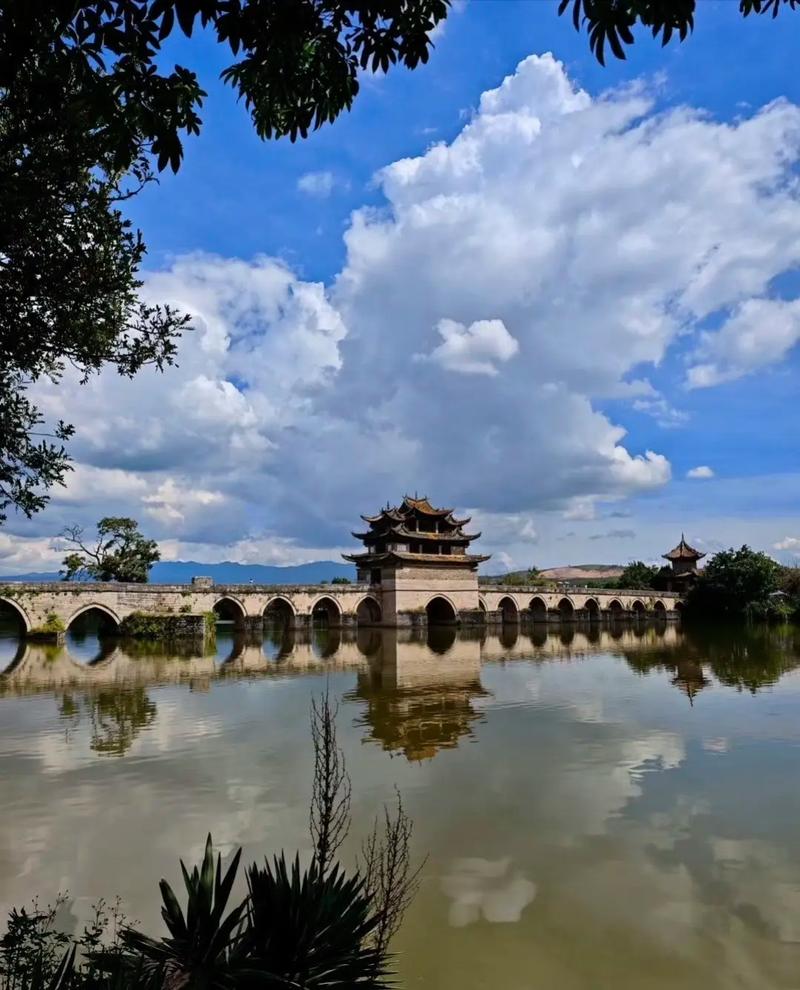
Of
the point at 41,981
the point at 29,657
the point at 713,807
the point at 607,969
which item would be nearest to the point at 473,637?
the point at 29,657

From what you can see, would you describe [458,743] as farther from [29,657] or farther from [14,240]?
[29,657]

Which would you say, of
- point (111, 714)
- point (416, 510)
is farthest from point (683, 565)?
point (111, 714)

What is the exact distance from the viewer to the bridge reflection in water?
14481 millimetres

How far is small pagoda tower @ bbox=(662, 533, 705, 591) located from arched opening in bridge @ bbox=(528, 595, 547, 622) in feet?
63.2

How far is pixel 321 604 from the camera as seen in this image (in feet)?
151

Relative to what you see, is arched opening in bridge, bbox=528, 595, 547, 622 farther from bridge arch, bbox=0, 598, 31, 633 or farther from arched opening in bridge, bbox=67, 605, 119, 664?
bridge arch, bbox=0, 598, 31, 633

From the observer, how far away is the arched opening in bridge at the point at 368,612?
47219 mm

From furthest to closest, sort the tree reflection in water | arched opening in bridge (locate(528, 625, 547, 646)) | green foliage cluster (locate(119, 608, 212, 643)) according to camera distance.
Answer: arched opening in bridge (locate(528, 625, 547, 646)) < green foliage cluster (locate(119, 608, 212, 643)) < the tree reflection in water

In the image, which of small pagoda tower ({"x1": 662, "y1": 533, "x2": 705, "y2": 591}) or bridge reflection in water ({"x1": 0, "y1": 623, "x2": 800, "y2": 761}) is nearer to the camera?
bridge reflection in water ({"x1": 0, "y1": 623, "x2": 800, "y2": 761})

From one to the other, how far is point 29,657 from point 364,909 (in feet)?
92.4

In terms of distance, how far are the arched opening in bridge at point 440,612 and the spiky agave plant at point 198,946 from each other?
4436 cm

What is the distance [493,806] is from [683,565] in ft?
216

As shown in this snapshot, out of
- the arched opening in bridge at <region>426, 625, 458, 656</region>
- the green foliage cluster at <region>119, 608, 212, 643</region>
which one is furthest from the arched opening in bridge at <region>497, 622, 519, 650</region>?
the green foliage cluster at <region>119, 608, 212, 643</region>

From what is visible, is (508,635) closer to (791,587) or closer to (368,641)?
(368,641)
